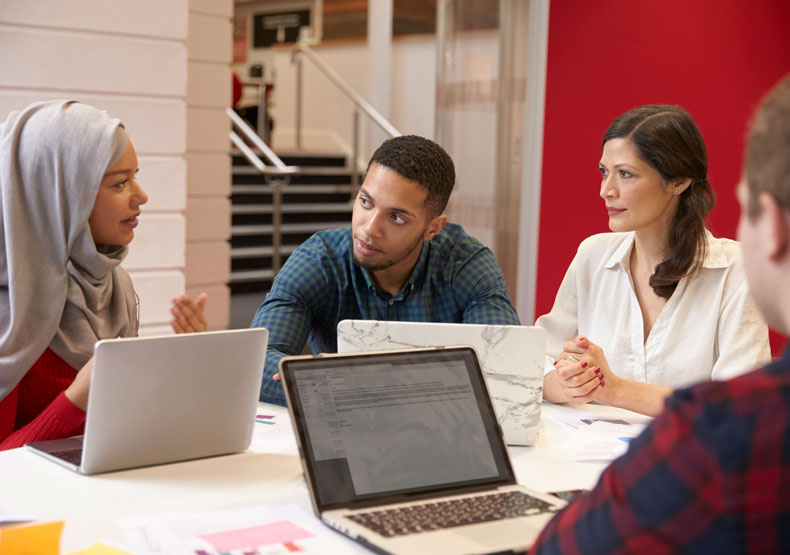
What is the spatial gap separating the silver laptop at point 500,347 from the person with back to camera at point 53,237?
42cm

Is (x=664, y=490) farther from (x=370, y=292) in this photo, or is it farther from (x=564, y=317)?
(x=564, y=317)

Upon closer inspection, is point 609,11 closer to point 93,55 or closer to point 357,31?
point 93,55

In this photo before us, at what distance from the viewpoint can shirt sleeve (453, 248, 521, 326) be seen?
2303mm

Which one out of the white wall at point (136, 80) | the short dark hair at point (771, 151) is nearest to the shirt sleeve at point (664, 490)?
the short dark hair at point (771, 151)

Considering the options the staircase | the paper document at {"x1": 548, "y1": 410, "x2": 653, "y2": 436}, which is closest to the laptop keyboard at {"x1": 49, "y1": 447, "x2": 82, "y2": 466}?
the paper document at {"x1": 548, "y1": 410, "x2": 653, "y2": 436}

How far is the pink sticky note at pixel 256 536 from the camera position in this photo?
1.21m

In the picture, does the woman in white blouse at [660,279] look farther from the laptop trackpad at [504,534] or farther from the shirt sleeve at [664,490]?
the shirt sleeve at [664,490]

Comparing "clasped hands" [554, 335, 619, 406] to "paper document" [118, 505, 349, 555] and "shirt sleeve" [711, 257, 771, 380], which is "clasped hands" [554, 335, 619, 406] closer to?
"shirt sleeve" [711, 257, 771, 380]

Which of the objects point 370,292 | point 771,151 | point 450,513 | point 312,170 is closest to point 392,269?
point 370,292

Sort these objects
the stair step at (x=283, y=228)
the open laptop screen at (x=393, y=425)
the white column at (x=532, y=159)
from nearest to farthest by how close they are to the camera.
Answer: the open laptop screen at (x=393, y=425) → the white column at (x=532, y=159) → the stair step at (x=283, y=228)

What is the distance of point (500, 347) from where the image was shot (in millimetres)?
1713

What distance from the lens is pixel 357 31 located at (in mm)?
9234

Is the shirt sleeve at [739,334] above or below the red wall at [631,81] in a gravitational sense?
below

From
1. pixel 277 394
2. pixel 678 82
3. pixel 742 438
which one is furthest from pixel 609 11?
pixel 742 438
